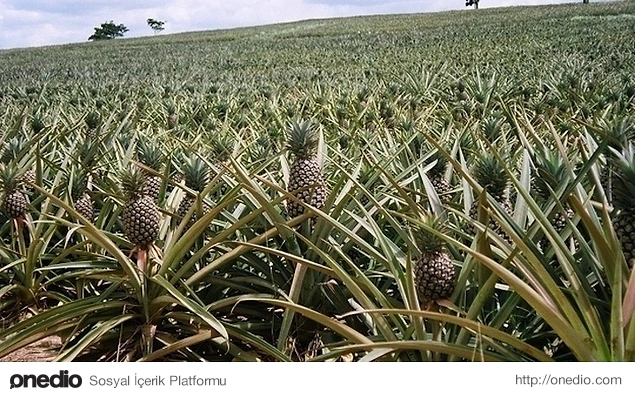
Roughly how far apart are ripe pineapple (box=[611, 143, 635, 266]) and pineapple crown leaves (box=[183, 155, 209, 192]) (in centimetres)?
100

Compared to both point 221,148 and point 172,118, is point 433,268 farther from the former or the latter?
point 172,118

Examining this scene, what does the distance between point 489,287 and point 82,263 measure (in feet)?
3.35

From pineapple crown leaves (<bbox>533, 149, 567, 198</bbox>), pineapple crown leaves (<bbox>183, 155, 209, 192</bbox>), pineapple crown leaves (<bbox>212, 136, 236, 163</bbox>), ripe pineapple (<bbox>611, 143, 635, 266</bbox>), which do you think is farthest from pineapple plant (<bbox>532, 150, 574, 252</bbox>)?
pineapple crown leaves (<bbox>212, 136, 236, 163</bbox>)

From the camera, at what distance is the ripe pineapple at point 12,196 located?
1701mm

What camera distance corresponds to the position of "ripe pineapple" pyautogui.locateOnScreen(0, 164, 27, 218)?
5.58 ft

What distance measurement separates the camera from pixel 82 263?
154cm

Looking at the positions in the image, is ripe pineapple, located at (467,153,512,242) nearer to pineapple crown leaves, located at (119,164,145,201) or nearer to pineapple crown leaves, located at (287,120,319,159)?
pineapple crown leaves, located at (287,120,319,159)

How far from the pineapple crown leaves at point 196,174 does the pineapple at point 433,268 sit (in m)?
0.72

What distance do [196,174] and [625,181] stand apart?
1034 mm

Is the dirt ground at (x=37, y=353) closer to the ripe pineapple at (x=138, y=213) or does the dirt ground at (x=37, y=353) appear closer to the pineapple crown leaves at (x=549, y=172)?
the ripe pineapple at (x=138, y=213)

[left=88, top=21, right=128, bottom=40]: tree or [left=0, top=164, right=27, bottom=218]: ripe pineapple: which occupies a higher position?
[left=88, top=21, right=128, bottom=40]: tree
